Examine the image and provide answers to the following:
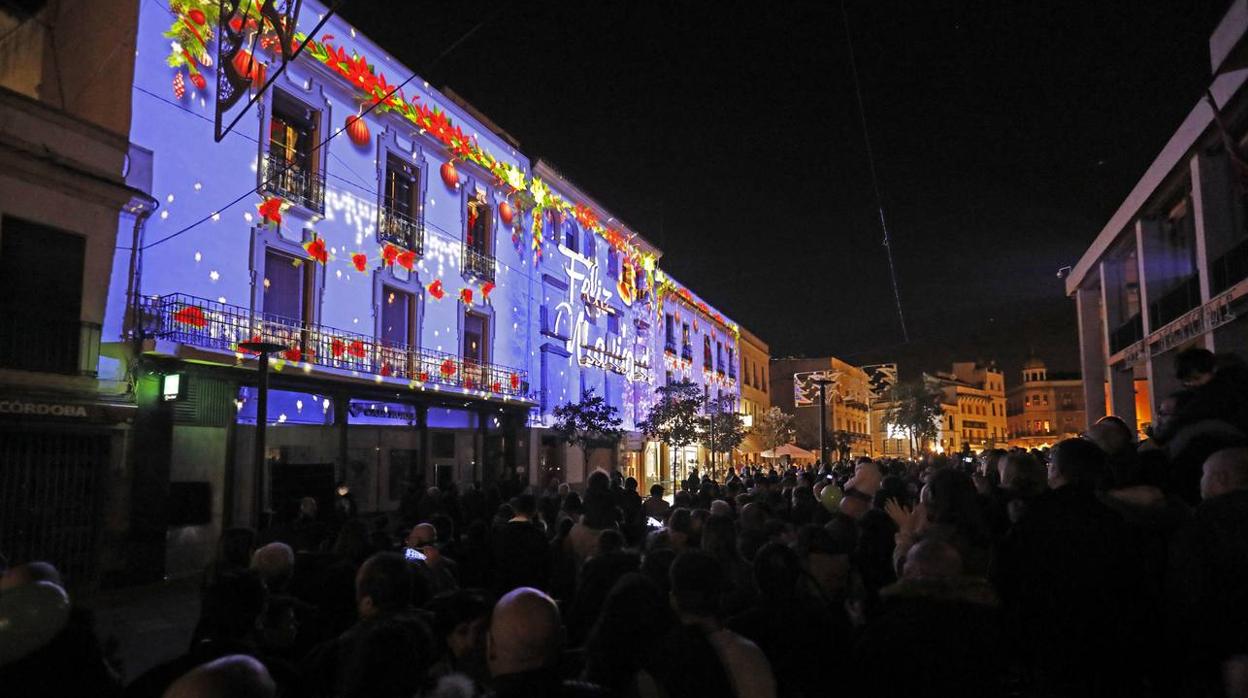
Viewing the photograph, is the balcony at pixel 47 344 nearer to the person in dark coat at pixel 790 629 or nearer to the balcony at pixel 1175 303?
→ the person in dark coat at pixel 790 629

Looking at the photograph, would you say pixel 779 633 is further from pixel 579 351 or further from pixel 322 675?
pixel 579 351

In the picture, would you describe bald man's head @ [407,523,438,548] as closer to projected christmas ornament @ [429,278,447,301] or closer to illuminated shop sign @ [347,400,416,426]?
illuminated shop sign @ [347,400,416,426]

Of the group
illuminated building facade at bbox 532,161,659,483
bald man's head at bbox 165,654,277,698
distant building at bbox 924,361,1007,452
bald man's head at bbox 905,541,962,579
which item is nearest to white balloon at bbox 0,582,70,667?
bald man's head at bbox 165,654,277,698

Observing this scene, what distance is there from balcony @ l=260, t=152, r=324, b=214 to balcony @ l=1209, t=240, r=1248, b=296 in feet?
54.6

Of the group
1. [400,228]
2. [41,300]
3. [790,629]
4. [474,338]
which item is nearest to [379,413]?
[400,228]

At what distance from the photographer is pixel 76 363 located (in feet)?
38.4

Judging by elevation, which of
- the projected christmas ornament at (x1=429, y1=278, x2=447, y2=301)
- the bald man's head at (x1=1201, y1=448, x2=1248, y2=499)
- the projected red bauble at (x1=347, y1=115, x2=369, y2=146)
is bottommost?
the bald man's head at (x1=1201, y1=448, x2=1248, y2=499)

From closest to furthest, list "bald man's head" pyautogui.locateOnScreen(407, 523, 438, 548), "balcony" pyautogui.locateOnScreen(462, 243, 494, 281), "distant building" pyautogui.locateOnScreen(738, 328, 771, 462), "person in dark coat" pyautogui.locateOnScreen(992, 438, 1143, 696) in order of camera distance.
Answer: "person in dark coat" pyautogui.locateOnScreen(992, 438, 1143, 696) < "bald man's head" pyautogui.locateOnScreen(407, 523, 438, 548) < "balcony" pyautogui.locateOnScreen(462, 243, 494, 281) < "distant building" pyautogui.locateOnScreen(738, 328, 771, 462)

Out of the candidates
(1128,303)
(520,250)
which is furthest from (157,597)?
(1128,303)

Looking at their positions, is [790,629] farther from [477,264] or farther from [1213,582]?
[477,264]

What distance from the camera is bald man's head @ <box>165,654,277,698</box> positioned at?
2.31 m

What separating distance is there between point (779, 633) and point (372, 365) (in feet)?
49.8

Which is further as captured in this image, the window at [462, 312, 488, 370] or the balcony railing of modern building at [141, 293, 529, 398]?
the window at [462, 312, 488, 370]

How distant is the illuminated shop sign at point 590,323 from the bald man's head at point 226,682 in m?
24.4
